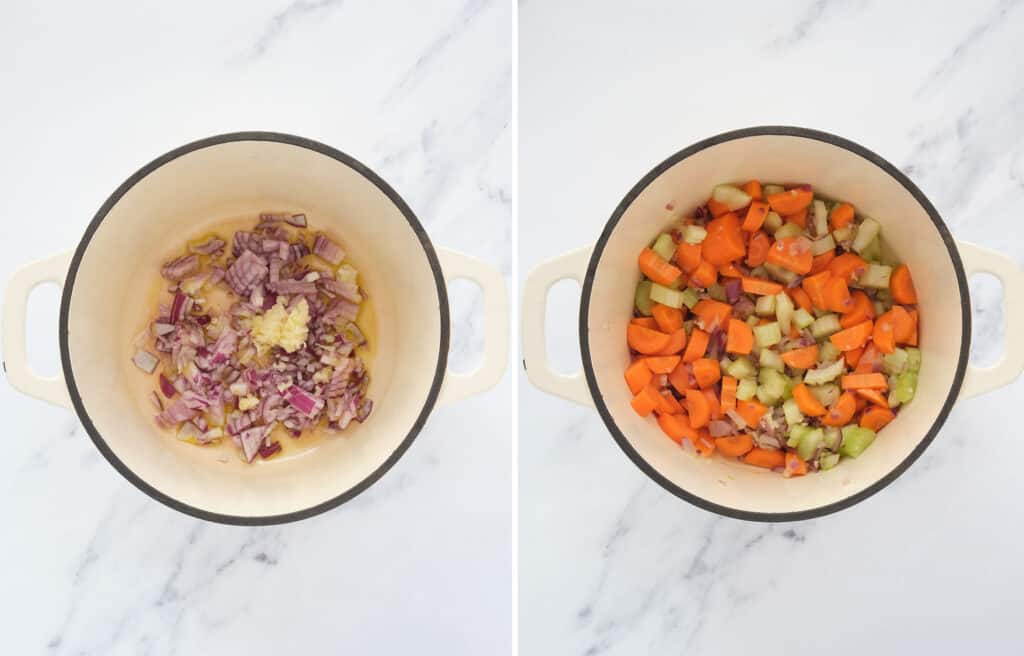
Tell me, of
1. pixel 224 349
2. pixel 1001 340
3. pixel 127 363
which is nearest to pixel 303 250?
pixel 224 349

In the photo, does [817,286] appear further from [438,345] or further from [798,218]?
[438,345]

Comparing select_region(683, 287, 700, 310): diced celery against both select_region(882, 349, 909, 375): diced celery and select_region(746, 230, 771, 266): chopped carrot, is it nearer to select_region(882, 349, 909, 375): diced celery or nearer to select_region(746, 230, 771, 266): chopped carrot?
select_region(746, 230, 771, 266): chopped carrot

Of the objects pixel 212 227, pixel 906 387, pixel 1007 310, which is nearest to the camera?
pixel 1007 310

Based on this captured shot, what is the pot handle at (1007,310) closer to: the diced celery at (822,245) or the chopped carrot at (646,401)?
the diced celery at (822,245)

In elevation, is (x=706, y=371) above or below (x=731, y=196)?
below

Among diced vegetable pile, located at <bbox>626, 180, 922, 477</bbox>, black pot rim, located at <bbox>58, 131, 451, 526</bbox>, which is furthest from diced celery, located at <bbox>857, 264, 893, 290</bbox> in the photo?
black pot rim, located at <bbox>58, 131, 451, 526</bbox>

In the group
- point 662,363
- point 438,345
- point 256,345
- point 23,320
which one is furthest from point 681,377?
point 23,320

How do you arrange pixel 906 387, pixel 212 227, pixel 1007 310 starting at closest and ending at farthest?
pixel 1007 310 → pixel 906 387 → pixel 212 227
